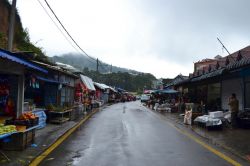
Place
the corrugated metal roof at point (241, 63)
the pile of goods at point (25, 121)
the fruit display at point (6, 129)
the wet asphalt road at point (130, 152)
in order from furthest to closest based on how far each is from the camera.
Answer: the corrugated metal roof at point (241, 63), the pile of goods at point (25, 121), the fruit display at point (6, 129), the wet asphalt road at point (130, 152)

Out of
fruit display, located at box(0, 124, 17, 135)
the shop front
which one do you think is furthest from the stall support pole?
fruit display, located at box(0, 124, 17, 135)

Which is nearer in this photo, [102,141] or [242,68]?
[102,141]

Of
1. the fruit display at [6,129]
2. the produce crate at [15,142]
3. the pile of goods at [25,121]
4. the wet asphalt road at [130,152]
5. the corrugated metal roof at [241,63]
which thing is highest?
the corrugated metal roof at [241,63]

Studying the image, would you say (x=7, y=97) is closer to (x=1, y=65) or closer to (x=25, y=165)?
(x=1, y=65)

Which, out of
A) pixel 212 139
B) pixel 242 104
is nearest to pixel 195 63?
pixel 242 104

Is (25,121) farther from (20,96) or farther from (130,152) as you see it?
(130,152)

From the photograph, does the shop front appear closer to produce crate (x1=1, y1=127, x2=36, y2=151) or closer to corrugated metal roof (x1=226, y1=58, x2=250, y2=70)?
produce crate (x1=1, y1=127, x2=36, y2=151)

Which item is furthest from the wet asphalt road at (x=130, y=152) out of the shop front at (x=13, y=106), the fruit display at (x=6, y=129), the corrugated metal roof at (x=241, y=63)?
the corrugated metal roof at (x=241, y=63)

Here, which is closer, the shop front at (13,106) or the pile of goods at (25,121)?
the shop front at (13,106)

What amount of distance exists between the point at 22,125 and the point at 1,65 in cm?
186

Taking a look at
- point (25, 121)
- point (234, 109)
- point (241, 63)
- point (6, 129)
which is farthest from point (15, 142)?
point (234, 109)

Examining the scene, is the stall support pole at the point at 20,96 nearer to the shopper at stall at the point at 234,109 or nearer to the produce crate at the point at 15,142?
the produce crate at the point at 15,142

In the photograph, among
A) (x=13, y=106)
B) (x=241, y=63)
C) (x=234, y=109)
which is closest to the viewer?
(x=13, y=106)

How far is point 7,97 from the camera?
13.5 m
